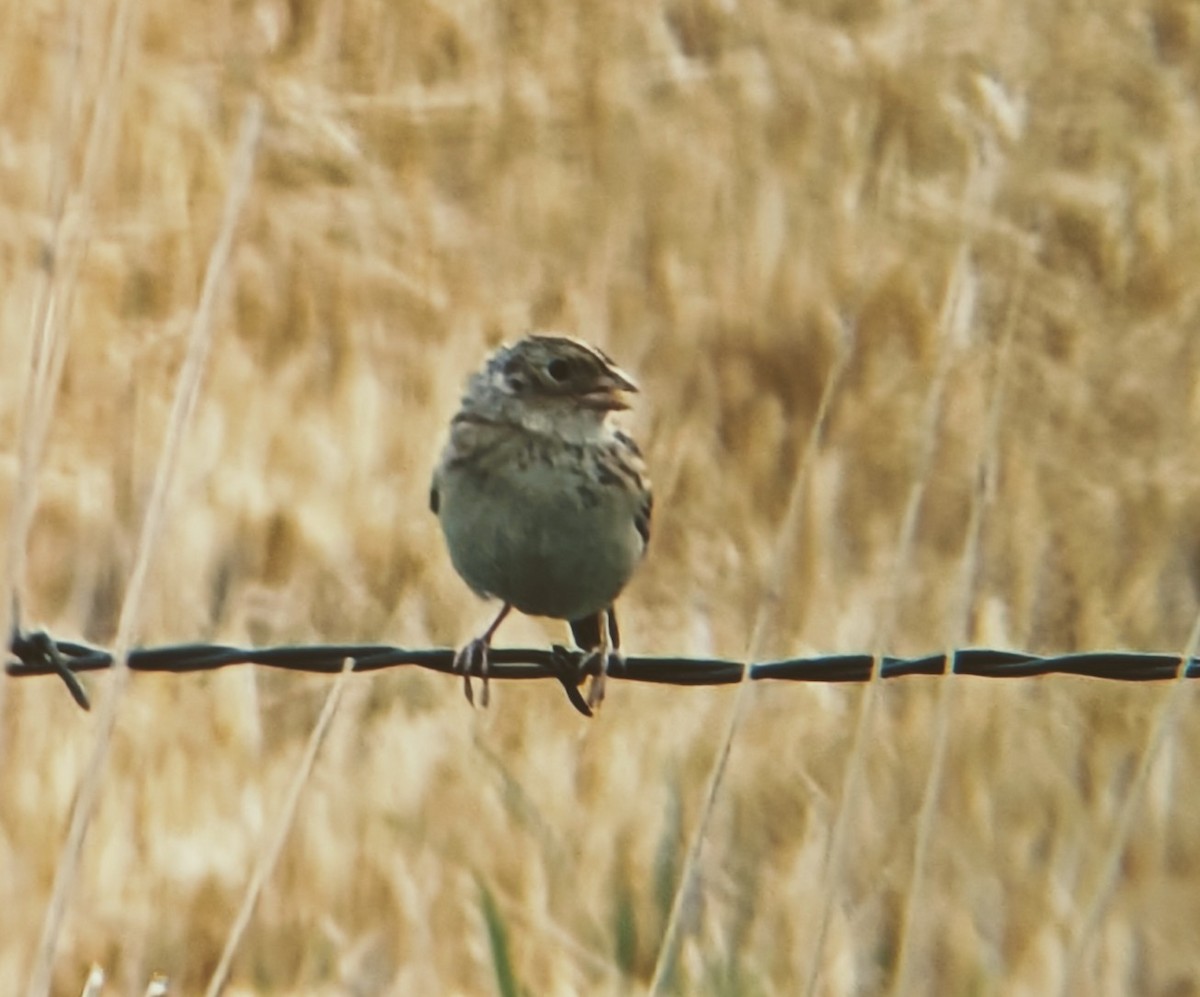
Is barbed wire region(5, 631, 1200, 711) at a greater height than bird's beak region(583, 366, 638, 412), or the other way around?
bird's beak region(583, 366, 638, 412)

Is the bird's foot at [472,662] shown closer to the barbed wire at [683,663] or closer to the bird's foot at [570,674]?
the bird's foot at [570,674]

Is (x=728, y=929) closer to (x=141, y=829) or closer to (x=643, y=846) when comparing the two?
(x=643, y=846)

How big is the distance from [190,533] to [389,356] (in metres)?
0.41

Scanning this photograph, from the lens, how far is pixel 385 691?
3.40 m

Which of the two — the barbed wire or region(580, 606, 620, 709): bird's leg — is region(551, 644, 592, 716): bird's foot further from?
the barbed wire

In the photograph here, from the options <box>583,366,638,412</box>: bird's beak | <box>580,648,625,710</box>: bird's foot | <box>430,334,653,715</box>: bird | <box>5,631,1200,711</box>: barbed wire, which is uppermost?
<box>583,366,638,412</box>: bird's beak

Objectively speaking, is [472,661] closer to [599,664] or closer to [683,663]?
[599,664]

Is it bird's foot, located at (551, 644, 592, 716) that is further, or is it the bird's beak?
the bird's beak

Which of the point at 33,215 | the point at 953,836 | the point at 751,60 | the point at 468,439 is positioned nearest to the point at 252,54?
the point at 33,215

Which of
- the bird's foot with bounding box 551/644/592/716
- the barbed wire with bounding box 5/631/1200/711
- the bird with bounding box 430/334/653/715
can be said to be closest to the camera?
the barbed wire with bounding box 5/631/1200/711

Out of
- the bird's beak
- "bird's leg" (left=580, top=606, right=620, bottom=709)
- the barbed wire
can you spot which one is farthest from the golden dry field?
the barbed wire

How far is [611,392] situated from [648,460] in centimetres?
65

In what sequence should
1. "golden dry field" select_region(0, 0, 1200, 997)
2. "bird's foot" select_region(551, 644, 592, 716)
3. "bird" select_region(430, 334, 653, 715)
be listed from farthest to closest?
"golden dry field" select_region(0, 0, 1200, 997) < "bird" select_region(430, 334, 653, 715) < "bird's foot" select_region(551, 644, 592, 716)

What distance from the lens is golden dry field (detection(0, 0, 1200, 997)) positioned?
10.6 feet
